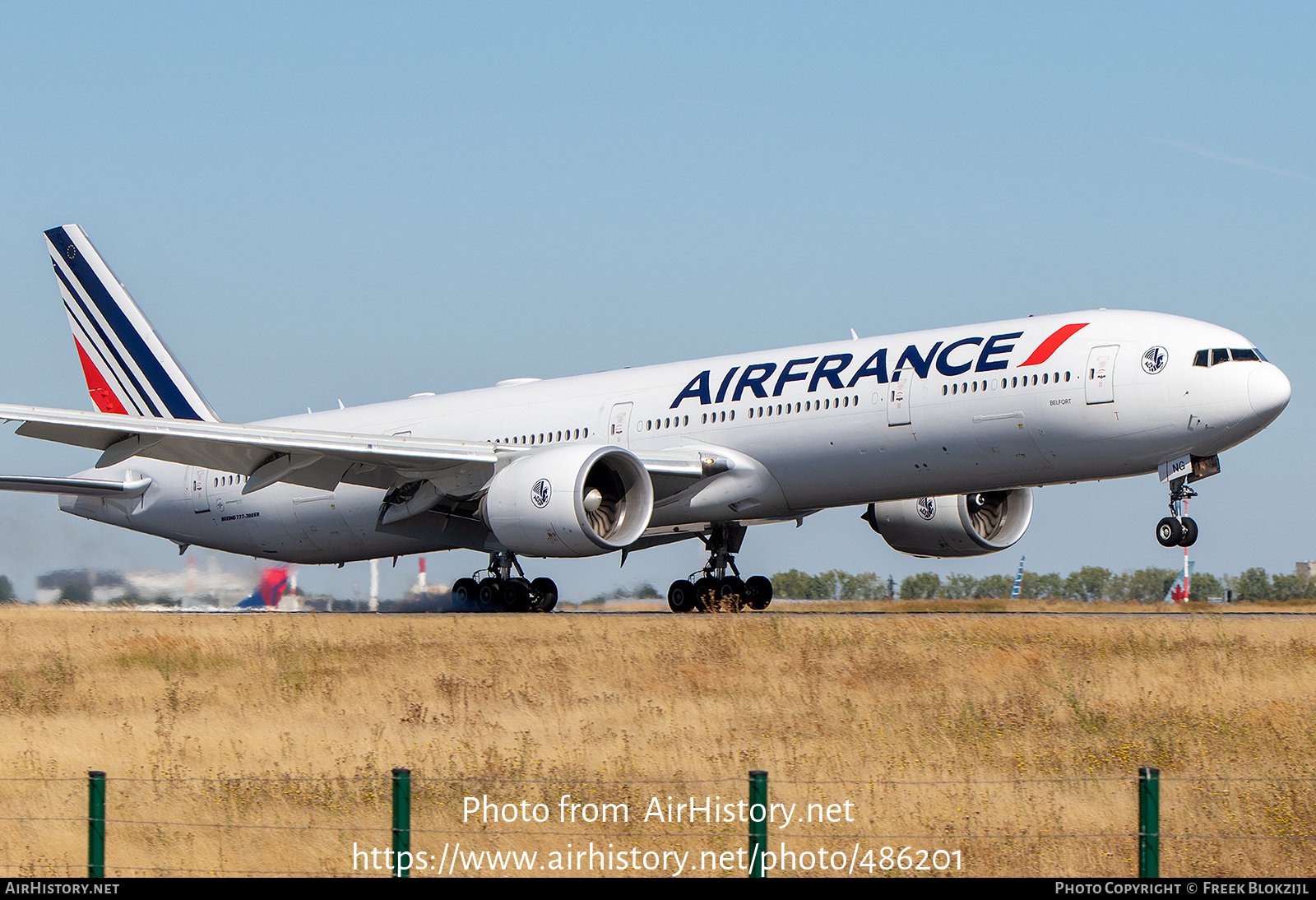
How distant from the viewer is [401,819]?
8312mm

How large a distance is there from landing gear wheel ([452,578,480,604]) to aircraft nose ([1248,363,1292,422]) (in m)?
15.2

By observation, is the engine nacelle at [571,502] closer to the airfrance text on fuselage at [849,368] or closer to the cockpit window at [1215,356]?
the airfrance text on fuselage at [849,368]

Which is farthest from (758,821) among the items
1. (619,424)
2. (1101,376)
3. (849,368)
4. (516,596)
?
(516,596)

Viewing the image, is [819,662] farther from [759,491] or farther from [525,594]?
[525,594]

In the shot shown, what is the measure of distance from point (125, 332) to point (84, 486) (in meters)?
4.53

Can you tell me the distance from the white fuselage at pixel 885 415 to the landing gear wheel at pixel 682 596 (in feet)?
7.56

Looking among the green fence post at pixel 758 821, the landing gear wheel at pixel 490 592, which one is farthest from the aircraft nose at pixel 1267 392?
the green fence post at pixel 758 821

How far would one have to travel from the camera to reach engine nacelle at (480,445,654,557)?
25.4m

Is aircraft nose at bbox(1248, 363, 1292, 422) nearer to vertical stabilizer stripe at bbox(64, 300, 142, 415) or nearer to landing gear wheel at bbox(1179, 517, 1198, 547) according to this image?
landing gear wheel at bbox(1179, 517, 1198, 547)

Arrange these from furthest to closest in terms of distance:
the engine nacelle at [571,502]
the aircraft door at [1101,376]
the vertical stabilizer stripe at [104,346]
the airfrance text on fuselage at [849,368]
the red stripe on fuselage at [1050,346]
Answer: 1. the vertical stabilizer stripe at [104,346]
2. the engine nacelle at [571,502]
3. the airfrance text on fuselage at [849,368]
4. the red stripe on fuselage at [1050,346]
5. the aircraft door at [1101,376]

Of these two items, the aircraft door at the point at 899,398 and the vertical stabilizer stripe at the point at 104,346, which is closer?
the aircraft door at the point at 899,398

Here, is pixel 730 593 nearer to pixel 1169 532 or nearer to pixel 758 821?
pixel 1169 532

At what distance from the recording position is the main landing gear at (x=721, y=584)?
30422mm

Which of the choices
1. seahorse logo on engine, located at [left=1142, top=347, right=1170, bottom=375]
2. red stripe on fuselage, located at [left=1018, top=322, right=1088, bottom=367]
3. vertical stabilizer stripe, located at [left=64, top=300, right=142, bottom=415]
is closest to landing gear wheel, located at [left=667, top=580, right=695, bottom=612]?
red stripe on fuselage, located at [left=1018, top=322, right=1088, bottom=367]
